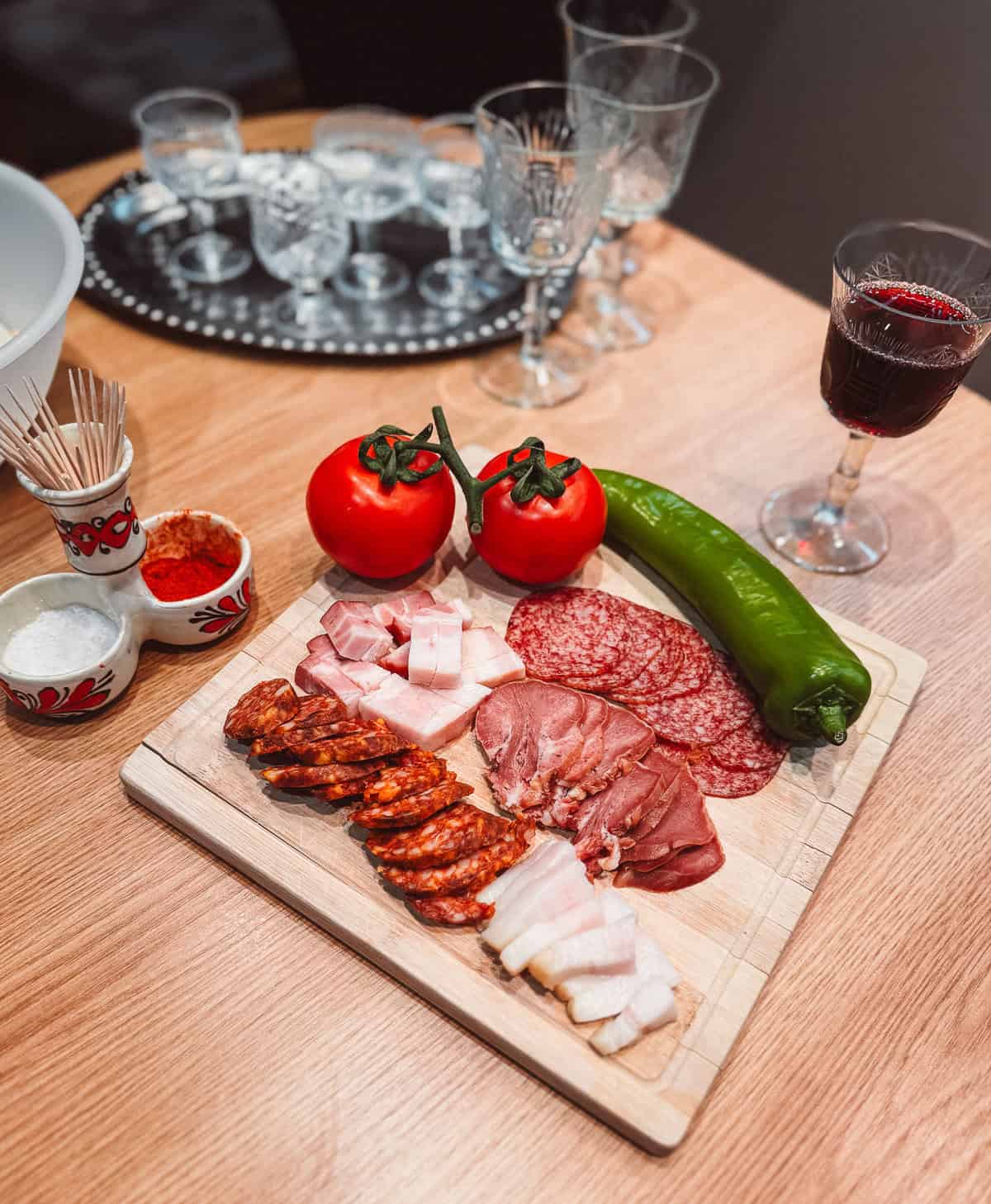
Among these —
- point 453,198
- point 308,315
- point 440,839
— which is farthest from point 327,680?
point 453,198

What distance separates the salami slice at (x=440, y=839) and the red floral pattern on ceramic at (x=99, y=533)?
0.50 metres

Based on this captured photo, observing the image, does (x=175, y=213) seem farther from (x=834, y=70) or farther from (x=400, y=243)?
(x=834, y=70)

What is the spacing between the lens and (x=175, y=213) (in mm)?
2266

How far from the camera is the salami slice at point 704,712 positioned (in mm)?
1396

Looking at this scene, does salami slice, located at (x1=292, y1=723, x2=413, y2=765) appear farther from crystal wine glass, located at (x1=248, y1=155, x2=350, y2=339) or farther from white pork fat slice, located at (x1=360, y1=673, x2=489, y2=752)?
crystal wine glass, located at (x1=248, y1=155, x2=350, y2=339)

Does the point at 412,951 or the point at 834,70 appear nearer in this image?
the point at 412,951

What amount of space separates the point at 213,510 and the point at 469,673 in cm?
61

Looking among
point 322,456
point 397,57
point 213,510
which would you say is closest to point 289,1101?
point 213,510

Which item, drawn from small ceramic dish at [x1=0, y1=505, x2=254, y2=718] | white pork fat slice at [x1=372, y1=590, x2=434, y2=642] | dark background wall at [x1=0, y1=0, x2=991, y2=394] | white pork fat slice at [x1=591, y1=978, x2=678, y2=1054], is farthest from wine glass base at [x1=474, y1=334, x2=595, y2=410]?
dark background wall at [x1=0, y1=0, x2=991, y2=394]

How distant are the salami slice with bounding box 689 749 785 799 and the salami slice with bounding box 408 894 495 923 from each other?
337 millimetres

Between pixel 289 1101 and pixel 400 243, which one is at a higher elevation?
pixel 400 243

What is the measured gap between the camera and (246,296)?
2098 millimetres

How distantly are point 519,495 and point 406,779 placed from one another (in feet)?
1.46

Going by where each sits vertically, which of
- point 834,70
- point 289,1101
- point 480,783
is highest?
point 834,70
